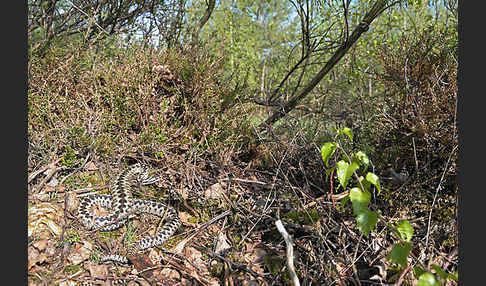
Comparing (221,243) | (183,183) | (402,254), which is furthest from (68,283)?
(402,254)

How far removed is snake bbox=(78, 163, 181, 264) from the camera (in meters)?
3.79

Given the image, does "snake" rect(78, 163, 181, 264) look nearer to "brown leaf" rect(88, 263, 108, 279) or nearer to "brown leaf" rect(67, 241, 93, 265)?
"brown leaf" rect(88, 263, 108, 279)

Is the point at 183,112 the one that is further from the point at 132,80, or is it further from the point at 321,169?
the point at 321,169

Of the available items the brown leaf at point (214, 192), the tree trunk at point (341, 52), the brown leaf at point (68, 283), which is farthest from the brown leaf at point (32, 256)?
the tree trunk at point (341, 52)

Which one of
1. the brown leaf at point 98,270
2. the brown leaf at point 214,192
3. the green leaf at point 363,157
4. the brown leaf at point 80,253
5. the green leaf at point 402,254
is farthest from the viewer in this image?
the brown leaf at point 214,192

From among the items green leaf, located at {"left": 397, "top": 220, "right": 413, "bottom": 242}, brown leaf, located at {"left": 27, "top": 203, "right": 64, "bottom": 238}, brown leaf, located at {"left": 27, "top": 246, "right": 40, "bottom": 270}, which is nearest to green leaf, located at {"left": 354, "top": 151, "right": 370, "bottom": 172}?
green leaf, located at {"left": 397, "top": 220, "right": 413, "bottom": 242}

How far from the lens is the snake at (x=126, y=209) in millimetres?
3794

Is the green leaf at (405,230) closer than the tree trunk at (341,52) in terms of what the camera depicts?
Yes

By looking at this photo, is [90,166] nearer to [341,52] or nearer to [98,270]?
[98,270]

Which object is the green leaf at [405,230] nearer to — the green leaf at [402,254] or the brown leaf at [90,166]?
the green leaf at [402,254]

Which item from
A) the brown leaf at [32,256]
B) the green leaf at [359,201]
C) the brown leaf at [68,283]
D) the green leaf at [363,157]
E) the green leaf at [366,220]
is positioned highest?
the green leaf at [363,157]

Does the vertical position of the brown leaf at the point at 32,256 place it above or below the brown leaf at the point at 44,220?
below

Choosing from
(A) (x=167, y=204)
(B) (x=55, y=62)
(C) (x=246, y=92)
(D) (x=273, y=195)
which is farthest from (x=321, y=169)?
(B) (x=55, y=62)

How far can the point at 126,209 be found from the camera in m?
4.28
